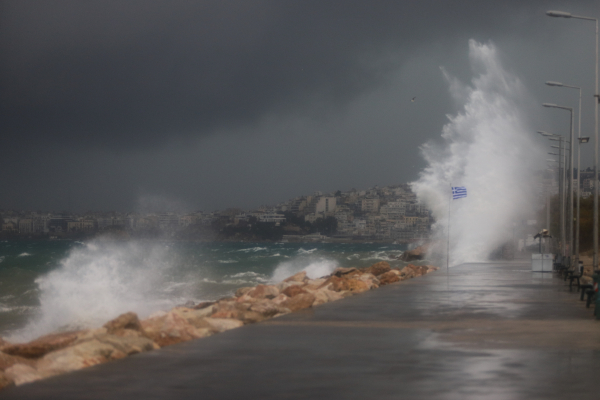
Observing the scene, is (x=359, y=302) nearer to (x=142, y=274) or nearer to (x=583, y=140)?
(x=583, y=140)

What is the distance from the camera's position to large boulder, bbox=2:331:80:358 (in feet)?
36.3

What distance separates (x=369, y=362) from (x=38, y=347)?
16.6ft

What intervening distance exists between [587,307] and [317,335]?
7.94m

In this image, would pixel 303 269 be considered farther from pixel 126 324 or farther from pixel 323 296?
pixel 126 324

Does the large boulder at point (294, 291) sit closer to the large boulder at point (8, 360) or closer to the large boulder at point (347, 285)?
the large boulder at point (347, 285)

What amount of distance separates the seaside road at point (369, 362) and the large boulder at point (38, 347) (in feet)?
7.87

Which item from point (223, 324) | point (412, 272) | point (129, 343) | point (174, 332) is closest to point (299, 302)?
point (223, 324)

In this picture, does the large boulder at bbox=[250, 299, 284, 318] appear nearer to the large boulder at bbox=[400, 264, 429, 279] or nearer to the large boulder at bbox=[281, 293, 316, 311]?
the large boulder at bbox=[281, 293, 316, 311]

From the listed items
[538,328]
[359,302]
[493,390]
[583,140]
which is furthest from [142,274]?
[493,390]

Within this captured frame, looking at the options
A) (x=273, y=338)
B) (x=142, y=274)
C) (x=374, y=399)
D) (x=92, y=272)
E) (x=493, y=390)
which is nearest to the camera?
(x=374, y=399)

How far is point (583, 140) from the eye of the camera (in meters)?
37.1

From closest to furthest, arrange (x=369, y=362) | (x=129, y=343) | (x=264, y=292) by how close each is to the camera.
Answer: (x=369, y=362)
(x=129, y=343)
(x=264, y=292)

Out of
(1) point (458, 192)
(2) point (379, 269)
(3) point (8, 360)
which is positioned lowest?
(2) point (379, 269)

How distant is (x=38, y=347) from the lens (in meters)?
11.4
